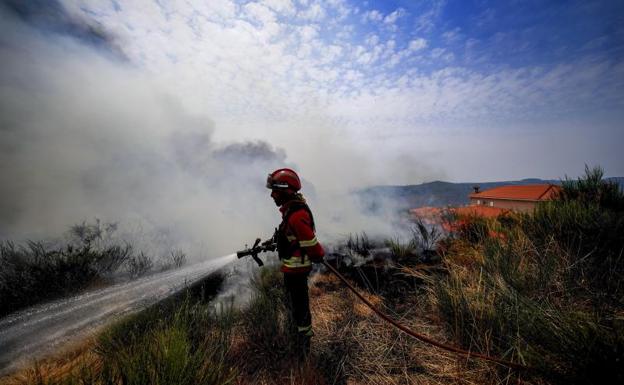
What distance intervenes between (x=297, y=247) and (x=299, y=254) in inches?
3.9

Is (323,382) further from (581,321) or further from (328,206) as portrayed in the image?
(328,206)

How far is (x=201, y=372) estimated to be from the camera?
1.98m

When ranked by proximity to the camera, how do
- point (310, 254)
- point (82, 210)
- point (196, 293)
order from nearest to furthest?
point (310, 254), point (196, 293), point (82, 210)

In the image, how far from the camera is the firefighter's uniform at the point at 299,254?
3039mm

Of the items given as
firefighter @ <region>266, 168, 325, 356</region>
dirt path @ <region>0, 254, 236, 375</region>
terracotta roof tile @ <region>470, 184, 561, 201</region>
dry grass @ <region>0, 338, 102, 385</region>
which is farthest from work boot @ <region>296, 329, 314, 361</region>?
terracotta roof tile @ <region>470, 184, 561, 201</region>

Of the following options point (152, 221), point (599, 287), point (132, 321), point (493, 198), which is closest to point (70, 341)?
point (132, 321)

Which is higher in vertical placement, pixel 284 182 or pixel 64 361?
pixel 284 182

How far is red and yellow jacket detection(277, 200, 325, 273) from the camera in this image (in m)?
3.03

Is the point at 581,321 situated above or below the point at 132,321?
above

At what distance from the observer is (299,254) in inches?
126

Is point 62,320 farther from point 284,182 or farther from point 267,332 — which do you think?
point 284,182

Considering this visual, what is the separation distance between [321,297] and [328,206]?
15.5 metres

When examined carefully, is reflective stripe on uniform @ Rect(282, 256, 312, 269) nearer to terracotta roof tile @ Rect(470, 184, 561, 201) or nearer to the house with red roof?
the house with red roof

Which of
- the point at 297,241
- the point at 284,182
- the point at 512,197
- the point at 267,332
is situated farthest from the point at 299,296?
the point at 512,197
